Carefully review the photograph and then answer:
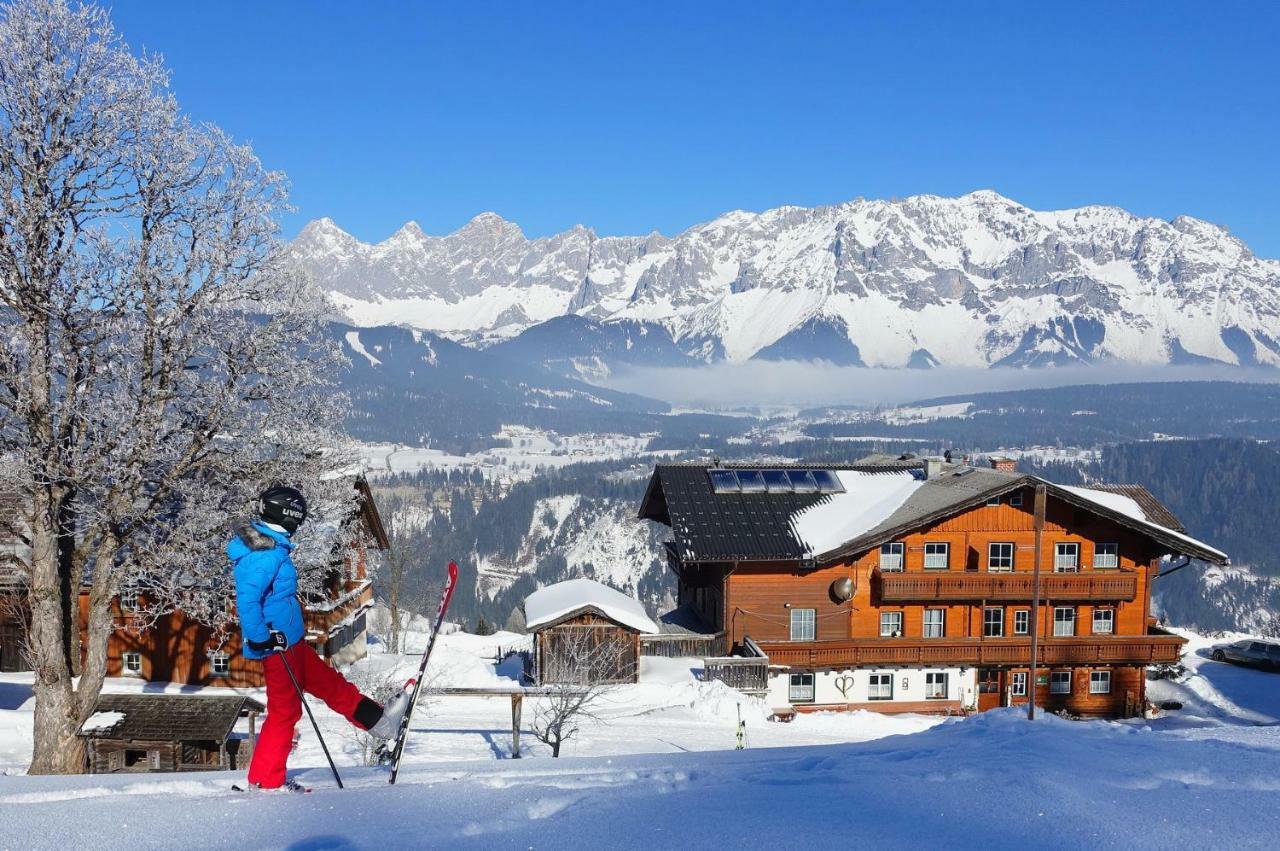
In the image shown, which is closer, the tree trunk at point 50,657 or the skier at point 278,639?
the skier at point 278,639

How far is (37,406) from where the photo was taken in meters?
13.2

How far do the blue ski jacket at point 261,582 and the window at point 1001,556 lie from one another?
32.4m

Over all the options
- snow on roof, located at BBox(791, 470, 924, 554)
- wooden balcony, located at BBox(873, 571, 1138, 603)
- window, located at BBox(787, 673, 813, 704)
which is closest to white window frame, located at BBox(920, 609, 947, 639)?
A: wooden balcony, located at BBox(873, 571, 1138, 603)

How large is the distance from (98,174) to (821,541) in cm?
2757

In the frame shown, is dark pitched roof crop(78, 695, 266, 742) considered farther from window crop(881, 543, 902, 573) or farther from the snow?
window crop(881, 543, 902, 573)

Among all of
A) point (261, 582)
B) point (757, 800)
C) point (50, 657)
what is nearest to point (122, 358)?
point (50, 657)

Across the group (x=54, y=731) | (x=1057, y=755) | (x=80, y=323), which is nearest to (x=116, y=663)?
(x=54, y=731)

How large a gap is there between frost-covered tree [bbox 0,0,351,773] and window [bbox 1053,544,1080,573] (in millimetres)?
29766

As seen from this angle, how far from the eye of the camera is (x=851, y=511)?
37.2 metres

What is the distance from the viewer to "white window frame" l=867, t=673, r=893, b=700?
35.0 m

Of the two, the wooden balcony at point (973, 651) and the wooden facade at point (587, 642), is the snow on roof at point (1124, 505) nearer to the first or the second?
the wooden balcony at point (973, 651)

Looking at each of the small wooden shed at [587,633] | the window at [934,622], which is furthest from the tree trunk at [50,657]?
the window at [934,622]

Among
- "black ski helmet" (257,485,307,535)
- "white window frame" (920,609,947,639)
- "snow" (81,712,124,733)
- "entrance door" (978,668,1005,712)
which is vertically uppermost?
"black ski helmet" (257,485,307,535)

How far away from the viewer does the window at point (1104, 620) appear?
36250 mm
